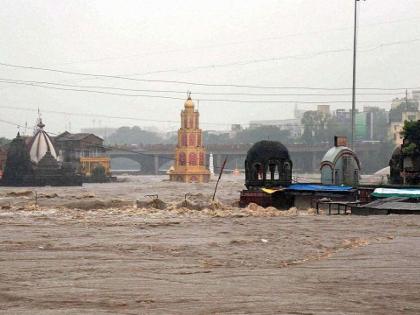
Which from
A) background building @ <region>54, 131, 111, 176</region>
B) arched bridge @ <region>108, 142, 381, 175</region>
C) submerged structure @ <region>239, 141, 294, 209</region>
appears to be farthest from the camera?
arched bridge @ <region>108, 142, 381, 175</region>

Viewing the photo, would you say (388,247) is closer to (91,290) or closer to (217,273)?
(217,273)

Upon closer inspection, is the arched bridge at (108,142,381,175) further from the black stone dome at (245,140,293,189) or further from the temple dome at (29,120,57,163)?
the black stone dome at (245,140,293,189)

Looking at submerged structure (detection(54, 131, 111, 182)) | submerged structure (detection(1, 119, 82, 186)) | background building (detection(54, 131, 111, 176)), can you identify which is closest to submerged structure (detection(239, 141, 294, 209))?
submerged structure (detection(1, 119, 82, 186))

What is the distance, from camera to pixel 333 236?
20281 mm

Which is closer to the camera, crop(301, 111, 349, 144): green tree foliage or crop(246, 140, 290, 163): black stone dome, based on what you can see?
crop(246, 140, 290, 163): black stone dome

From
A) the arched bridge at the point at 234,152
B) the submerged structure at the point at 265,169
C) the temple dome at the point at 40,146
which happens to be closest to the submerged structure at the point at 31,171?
the temple dome at the point at 40,146

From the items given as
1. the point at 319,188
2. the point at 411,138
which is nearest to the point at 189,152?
the point at 411,138

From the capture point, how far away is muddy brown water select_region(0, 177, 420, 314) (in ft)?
33.7

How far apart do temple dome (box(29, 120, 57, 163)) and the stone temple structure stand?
1943 centimetres

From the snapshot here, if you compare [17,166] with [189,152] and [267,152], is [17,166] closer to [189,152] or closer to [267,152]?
[189,152]

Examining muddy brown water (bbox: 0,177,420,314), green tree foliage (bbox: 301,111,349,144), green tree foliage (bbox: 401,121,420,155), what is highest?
green tree foliage (bbox: 301,111,349,144)

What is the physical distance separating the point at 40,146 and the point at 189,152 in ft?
75.6

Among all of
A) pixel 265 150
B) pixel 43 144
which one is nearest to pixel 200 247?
pixel 265 150

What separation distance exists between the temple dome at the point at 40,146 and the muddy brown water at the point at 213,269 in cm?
7598
